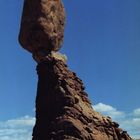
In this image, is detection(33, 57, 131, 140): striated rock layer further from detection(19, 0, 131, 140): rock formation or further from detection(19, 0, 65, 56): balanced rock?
detection(19, 0, 65, 56): balanced rock

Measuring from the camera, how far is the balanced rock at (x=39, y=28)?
240ft

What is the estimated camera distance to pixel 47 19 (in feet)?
242

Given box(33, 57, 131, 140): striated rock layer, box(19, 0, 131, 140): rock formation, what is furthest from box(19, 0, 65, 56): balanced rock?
box(33, 57, 131, 140): striated rock layer

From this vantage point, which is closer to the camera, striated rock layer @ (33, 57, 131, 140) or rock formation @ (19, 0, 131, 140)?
striated rock layer @ (33, 57, 131, 140)

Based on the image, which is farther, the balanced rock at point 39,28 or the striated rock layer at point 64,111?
the balanced rock at point 39,28

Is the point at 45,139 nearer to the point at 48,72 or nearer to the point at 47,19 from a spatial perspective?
the point at 48,72

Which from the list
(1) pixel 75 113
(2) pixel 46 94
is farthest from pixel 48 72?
(1) pixel 75 113

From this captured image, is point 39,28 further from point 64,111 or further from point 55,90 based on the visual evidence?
point 64,111

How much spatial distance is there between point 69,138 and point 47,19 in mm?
17407

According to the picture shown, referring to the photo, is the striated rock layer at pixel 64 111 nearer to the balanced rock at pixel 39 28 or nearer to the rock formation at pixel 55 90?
the rock formation at pixel 55 90

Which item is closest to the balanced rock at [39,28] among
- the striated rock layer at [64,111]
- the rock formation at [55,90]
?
the rock formation at [55,90]

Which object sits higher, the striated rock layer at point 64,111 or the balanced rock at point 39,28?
the balanced rock at point 39,28

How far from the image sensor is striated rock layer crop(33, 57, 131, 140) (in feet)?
215

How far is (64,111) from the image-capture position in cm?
6712
